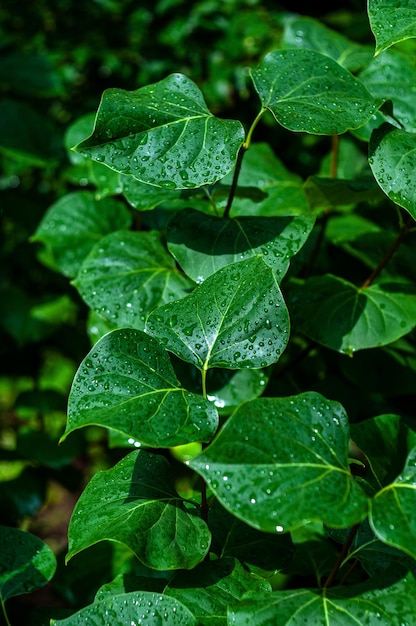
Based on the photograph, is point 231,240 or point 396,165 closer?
point 396,165

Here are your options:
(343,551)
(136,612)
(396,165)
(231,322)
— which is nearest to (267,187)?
(396,165)

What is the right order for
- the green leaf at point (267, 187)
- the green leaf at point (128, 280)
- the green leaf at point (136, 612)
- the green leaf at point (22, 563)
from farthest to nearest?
the green leaf at point (267, 187) < the green leaf at point (128, 280) < the green leaf at point (22, 563) < the green leaf at point (136, 612)

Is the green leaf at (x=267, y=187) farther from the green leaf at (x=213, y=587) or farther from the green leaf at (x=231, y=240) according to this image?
the green leaf at (x=213, y=587)

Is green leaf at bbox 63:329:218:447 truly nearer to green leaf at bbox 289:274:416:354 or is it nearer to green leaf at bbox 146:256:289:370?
green leaf at bbox 146:256:289:370

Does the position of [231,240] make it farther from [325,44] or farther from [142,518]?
[325,44]

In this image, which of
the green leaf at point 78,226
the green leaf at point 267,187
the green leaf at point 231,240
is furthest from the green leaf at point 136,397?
the green leaf at point 78,226

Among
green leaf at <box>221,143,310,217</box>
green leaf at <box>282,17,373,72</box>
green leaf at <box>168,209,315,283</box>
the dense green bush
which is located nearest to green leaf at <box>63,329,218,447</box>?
the dense green bush

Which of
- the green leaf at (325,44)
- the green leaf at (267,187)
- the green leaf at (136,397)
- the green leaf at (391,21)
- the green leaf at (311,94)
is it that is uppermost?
the green leaf at (391,21)
